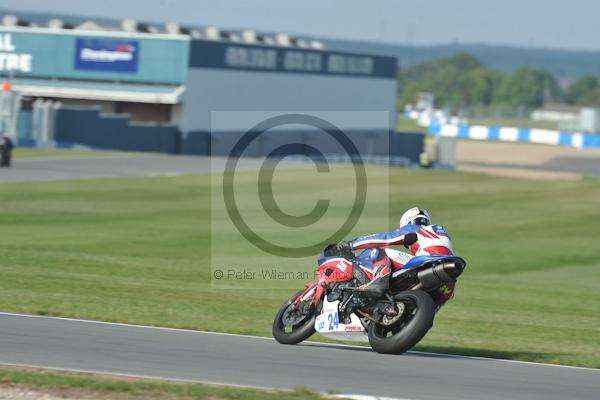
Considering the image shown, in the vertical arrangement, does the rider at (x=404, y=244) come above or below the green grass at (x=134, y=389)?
above

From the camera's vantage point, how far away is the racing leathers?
10555 mm

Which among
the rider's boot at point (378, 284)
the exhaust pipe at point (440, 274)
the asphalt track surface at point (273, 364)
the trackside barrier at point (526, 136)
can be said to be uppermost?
the exhaust pipe at point (440, 274)

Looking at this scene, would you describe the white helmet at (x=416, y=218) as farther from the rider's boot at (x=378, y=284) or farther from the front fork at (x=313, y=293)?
the front fork at (x=313, y=293)

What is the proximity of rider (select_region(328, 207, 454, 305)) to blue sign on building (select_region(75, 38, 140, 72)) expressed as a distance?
49813 mm

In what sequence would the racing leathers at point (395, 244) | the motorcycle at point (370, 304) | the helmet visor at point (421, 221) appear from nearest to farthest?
the motorcycle at point (370, 304) < the racing leathers at point (395, 244) < the helmet visor at point (421, 221)

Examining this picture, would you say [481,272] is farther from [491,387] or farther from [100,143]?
[100,143]

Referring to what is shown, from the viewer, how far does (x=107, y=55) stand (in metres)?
59.7

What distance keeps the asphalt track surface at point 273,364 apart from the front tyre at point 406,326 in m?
0.16

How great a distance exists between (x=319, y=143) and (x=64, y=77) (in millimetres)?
14021

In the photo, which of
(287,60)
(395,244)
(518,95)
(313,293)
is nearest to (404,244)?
(395,244)

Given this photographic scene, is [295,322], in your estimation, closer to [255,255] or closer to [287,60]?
[255,255]

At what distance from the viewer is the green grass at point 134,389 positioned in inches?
340

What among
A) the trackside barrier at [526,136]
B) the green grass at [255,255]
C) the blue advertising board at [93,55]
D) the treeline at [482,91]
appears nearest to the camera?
the green grass at [255,255]

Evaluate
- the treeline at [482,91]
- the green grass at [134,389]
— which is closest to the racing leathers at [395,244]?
the green grass at [134,389]
